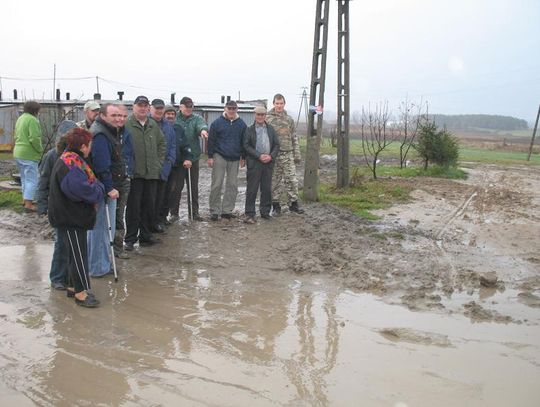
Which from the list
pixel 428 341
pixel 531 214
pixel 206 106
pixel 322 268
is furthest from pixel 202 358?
pixel 206 106

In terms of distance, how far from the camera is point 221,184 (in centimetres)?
844

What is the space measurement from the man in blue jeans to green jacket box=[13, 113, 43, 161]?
11.6 ft

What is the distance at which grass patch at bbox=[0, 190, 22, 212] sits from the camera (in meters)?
8.96

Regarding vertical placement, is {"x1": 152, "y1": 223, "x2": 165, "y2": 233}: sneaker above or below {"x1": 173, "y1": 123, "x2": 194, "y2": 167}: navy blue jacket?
below

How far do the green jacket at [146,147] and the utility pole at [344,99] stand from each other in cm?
549

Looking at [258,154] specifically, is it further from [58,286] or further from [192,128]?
[58,286]

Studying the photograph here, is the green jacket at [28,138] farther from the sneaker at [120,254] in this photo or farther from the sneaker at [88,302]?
the sneaker at [88,302]

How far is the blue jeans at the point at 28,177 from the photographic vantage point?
8.77 meters

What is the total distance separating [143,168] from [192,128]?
1.76m

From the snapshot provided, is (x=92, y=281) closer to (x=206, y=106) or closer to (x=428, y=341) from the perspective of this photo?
(x=428, y=341)

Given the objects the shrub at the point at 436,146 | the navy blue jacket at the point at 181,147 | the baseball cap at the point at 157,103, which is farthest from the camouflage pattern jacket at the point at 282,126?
the shrub at the point at 436,146

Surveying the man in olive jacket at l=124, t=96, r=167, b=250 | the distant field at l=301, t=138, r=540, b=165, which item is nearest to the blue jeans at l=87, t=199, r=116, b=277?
the man in olive jacket at l=124, t=96, r=167, b=250

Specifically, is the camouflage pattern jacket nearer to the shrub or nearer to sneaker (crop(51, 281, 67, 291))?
sneaker (crop(51, 281, 67, 291))

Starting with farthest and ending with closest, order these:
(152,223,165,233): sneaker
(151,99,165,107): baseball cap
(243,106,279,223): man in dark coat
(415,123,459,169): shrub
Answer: (415,123,459,169): shrub, (243,106,279,223): man in dark coat, (152,223,165,233): sneaker, (151,99,165,107): baseball cap
